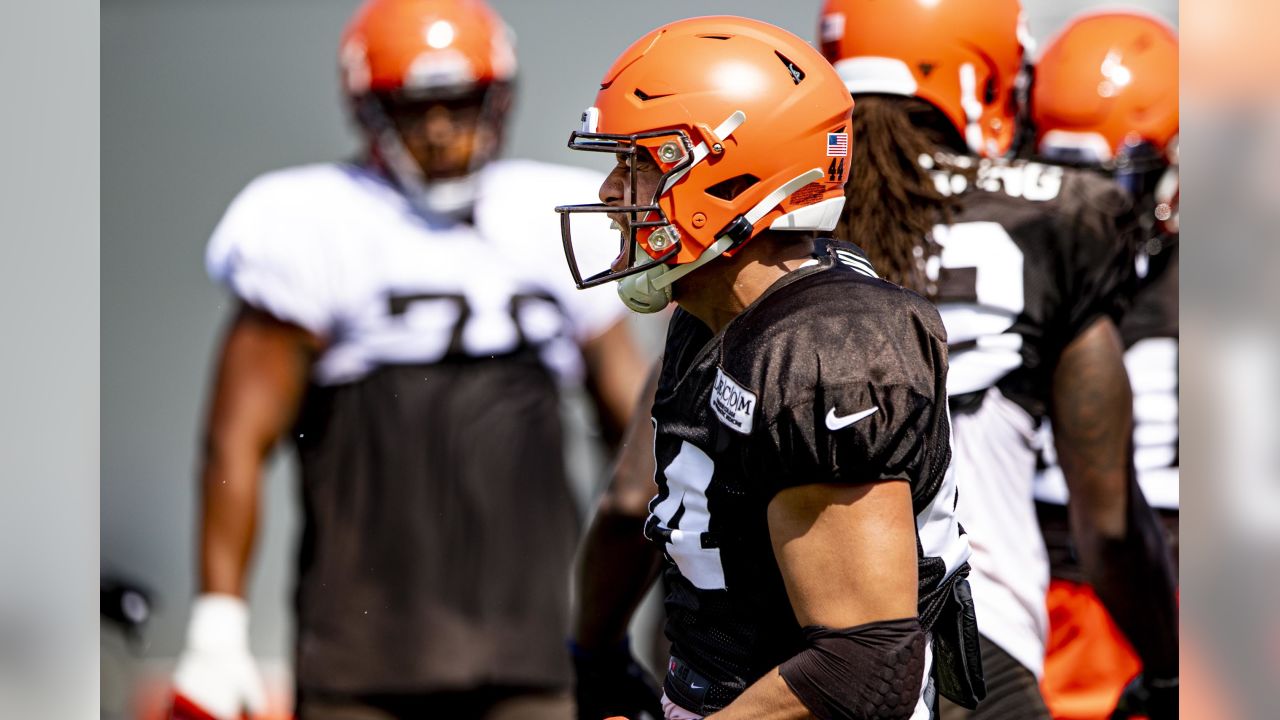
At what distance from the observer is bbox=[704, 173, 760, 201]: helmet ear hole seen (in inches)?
77.1

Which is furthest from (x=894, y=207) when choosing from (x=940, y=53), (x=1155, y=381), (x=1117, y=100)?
(x=1117, y=100)

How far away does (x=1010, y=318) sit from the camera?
274cm

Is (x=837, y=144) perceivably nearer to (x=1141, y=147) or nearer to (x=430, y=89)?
(x=430, y=89)

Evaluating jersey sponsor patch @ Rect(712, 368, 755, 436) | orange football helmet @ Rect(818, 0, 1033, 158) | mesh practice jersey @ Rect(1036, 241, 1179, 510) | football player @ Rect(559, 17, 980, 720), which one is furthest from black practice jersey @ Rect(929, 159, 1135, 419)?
mesh practice jersey @ Rect(1036, 241, 1179, 510)

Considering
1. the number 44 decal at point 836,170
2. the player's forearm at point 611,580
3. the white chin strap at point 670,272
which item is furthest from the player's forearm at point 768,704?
the player's forearm at point 611,580

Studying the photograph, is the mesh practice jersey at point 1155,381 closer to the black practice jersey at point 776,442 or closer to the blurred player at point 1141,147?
the blurred player at point 1141,147

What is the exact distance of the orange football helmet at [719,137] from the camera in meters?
1.94

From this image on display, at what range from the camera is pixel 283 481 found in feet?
13.9

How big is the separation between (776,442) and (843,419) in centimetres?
8

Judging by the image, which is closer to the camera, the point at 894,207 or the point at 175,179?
the point at 894,207

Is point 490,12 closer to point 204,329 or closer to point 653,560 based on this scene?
point 204,329

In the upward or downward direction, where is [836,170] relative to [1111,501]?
upward

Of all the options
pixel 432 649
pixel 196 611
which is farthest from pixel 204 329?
pixel 432 649

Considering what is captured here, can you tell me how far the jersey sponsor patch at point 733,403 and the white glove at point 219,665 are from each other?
267 cm
